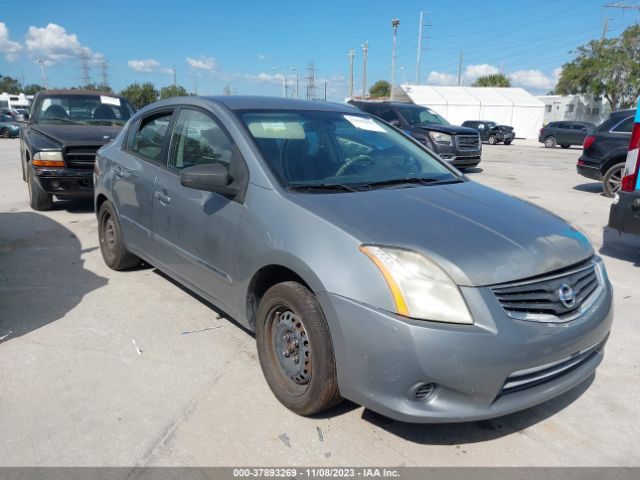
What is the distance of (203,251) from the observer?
3387 millimetres

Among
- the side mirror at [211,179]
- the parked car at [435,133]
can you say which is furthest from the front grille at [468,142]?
the side mirror at [211,179]

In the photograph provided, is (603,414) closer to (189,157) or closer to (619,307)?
(619,307)

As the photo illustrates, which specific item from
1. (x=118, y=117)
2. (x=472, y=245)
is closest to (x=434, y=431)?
(x=472, y=245)

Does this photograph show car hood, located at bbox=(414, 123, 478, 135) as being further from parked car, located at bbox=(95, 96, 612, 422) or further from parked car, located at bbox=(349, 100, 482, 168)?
parked car, located at bbox=(95, 96, 612, 422)

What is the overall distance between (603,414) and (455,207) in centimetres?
144

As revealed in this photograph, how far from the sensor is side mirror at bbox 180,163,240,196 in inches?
120

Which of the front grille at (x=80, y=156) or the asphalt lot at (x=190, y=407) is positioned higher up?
the front grille at (x=80, y=156)

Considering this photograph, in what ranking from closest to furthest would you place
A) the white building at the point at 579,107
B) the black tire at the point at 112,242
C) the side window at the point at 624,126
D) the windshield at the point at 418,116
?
the black tire at the point at 112,242, the side window at the point at 624,126, the windshield at the point at 418,116, the white building at the point at 579,107

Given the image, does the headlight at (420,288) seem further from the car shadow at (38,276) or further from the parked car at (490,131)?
the parked car at (490,131)

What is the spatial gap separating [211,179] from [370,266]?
4.09ft

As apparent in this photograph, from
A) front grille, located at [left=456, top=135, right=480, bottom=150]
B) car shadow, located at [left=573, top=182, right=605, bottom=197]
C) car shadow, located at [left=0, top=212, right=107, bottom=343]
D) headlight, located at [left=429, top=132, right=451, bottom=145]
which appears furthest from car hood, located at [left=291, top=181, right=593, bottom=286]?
front grille, located at [left=456, top=135, right=480, bottom=150]

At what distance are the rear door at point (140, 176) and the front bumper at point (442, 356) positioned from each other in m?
2.26

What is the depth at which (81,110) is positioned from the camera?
841cm

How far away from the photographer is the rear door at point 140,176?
4.06 metres
